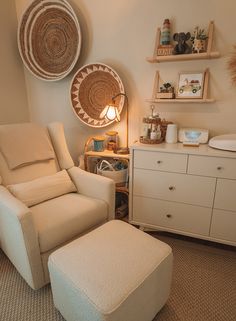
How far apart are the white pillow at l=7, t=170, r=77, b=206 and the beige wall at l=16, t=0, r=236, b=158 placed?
2.49ft

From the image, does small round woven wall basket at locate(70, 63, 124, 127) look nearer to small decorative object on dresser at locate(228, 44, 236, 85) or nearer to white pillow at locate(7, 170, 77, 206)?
white pillow at locate(7, 170, 77, 206)

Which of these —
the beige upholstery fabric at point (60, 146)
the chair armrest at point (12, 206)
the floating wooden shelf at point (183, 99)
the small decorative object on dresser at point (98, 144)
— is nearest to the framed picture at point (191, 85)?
the floating wooden shelf at point (183, 99)

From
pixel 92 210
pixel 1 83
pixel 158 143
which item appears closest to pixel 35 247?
pixel 92 210

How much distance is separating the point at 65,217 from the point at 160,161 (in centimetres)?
83

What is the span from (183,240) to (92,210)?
908 millimetres

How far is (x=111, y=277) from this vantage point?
0.94 m

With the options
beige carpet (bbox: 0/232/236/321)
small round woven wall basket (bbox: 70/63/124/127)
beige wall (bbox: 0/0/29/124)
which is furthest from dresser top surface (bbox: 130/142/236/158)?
beige wall (bbox: 0/0/29/124)

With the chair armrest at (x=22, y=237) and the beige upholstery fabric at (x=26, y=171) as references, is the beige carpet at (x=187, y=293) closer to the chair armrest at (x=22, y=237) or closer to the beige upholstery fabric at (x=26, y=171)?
the chair armrest at (x=22, y=237)

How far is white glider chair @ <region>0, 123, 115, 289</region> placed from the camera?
123 centimetres

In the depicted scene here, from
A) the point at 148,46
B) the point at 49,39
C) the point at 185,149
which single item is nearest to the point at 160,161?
the point at 185,149

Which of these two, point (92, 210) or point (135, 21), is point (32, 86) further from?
point (92, 210)

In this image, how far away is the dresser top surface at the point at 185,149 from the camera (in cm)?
149

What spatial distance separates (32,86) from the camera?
2.49m

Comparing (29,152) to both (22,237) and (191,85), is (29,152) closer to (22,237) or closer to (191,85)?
(22,237)
